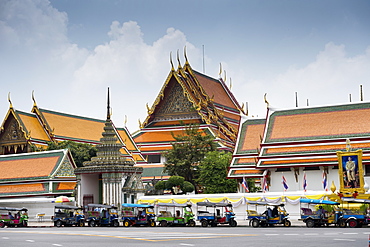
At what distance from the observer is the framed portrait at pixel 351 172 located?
3575 centimetres

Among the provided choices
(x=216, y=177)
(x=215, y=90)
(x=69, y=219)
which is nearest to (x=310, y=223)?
(x=69, y=219)

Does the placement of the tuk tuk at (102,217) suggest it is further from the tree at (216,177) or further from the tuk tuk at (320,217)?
the tree at (216,177)

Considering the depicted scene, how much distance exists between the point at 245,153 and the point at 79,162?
57.3ft

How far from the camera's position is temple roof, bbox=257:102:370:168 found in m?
41.6

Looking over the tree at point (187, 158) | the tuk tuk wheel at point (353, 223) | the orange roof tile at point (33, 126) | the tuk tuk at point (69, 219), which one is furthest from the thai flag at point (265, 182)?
the orange roof tile at point (33, 126)

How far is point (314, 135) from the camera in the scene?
43062 mm

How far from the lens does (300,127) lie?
44.2 metres

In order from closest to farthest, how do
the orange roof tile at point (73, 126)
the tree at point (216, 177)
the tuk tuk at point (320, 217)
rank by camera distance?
1. the tuk tuk at point (320, 217)
2. the tree at point (216, 177)
3. the orange roof tile at point (73, 126)

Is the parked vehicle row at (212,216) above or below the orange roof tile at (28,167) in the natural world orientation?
below

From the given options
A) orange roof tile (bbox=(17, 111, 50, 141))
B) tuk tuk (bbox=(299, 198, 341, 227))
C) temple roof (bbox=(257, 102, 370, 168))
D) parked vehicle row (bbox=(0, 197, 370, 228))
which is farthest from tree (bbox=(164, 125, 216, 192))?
tuk tuk (bbox=(299, 198, 341, 227))

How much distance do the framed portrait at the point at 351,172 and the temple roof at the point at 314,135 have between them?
4.11 m

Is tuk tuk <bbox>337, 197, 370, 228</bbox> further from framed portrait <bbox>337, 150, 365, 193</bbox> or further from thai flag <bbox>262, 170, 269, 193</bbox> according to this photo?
thai flag <bbox>262, 170, 269, 193</bbox>

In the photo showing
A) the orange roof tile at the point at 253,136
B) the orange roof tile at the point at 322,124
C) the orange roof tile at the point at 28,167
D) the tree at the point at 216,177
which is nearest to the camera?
the orange roof tile at the point at 322,124

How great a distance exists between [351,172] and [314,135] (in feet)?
23.8
